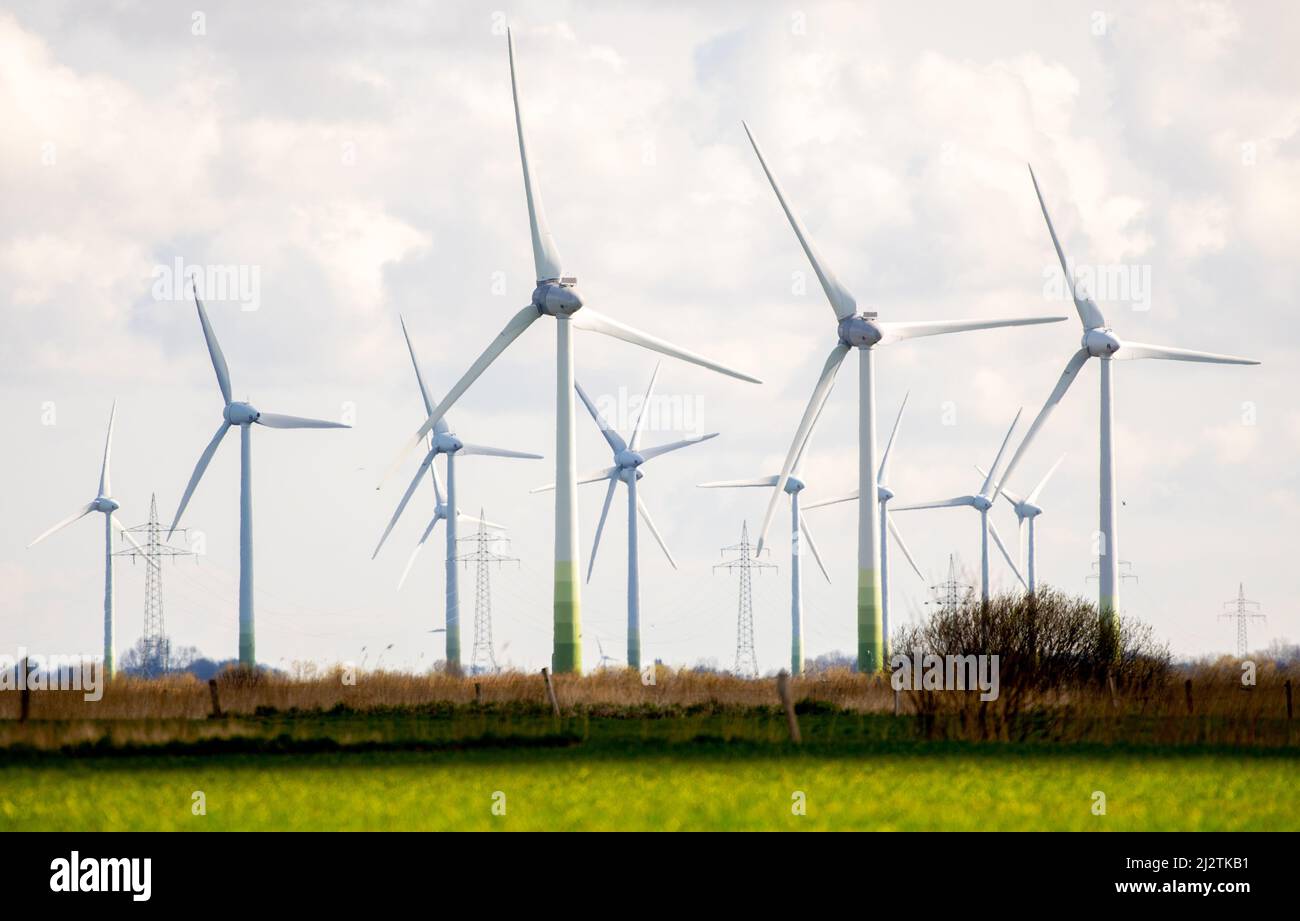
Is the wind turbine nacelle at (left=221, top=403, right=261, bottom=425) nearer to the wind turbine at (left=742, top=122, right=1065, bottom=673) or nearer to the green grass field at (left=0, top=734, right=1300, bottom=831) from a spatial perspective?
the wind turbine at (left=742, top=122, right=1065, bottom=673)

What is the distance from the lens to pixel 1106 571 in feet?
207

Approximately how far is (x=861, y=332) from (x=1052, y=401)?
21.3ft

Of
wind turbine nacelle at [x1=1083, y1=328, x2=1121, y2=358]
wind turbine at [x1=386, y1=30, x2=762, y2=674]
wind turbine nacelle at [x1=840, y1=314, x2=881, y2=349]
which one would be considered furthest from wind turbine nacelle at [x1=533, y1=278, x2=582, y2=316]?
wind turbine nacelle at [x1=1083, y1=328, x2=1121, y2=358]

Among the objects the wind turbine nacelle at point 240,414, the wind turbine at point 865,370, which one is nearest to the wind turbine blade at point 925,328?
the wind turbine at point 865,370

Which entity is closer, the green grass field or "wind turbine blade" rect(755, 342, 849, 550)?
the green grass field

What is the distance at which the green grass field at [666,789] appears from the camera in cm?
2291

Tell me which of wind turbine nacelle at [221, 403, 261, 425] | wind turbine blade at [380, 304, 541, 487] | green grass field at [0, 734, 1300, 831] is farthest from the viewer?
wind turbine nacelle at [221, 403, 261, 425]

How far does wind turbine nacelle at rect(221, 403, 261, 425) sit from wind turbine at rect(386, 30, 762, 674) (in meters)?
17.1

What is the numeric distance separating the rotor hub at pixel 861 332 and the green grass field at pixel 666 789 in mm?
31471

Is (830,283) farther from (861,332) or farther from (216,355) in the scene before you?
(216,355)

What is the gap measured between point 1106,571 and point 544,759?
34522 mm

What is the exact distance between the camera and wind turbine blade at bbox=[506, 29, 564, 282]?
5959 centimetres
